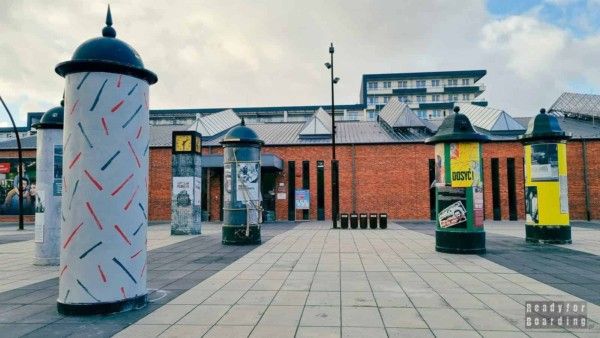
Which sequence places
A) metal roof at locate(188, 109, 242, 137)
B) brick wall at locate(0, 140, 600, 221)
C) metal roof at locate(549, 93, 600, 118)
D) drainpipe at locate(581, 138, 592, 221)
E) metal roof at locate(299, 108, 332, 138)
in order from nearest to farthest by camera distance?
drainpipe at locate(581, 138, 592, 221)
brick wall at locate(0, 140, 600, 221)
metal roof at locate(299, 108, 332, 138)
metal roof at locate(188, 109, 242, 137)
metal roof at locate(549, 93, 600, 118)

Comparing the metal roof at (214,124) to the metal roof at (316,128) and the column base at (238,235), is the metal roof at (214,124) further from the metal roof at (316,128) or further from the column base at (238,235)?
the column base at (238,235)

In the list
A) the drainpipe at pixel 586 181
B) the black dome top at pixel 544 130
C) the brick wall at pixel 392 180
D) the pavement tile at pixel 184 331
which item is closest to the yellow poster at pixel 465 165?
the black dome top at pixel 544 130

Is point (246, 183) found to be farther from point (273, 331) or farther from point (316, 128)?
point (316, 128)

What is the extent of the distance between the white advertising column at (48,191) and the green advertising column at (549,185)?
1440 cm

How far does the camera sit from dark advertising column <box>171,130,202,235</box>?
55.4 ft

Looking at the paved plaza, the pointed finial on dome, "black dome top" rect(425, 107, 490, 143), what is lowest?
the paved plaza

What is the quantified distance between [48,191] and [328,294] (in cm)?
771

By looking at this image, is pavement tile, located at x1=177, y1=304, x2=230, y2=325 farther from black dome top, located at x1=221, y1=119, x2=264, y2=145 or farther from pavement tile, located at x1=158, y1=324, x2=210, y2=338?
black dome top, located at x1=221, y1=119, x2=264, y2=145

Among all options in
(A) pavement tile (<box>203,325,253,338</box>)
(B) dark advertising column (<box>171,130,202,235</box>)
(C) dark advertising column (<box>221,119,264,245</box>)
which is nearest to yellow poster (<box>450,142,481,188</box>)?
(C) dark advertising column (<box>221,119,264,245</box>)

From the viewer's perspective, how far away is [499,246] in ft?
39.8

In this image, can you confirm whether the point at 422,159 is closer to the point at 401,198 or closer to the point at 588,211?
the point at 401,198

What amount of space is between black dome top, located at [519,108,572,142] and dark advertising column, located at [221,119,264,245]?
9.44 meters

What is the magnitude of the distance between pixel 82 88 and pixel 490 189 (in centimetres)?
2734

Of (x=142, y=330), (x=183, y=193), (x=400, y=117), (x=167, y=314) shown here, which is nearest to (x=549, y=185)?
(x=167, y=314)
